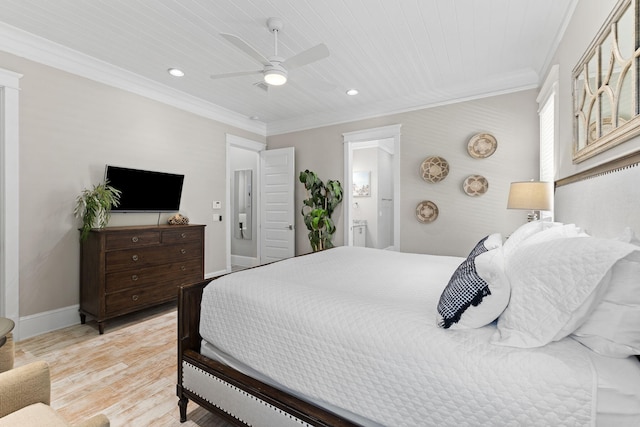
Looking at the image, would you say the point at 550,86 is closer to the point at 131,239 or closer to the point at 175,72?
the point at 175,72

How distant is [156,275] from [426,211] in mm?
3437

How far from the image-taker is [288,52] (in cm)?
290

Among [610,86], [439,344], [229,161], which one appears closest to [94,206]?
[229,161]

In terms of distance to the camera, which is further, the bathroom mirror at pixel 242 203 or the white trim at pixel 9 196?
the bathroom mirror at pixel 242 203

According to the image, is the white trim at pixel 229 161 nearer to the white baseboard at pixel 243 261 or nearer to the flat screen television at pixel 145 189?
the white baseboard at pixel 243 261

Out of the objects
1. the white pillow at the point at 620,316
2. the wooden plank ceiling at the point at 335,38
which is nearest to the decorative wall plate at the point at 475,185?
the wooden plank ceiling at the point at 335,38

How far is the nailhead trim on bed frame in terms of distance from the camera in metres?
1.31

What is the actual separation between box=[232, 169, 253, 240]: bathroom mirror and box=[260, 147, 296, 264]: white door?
0.92 metres

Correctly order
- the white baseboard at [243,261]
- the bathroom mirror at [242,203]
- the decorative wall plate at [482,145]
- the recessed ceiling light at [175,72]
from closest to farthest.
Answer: the recessed ceiling light at [175,72], the decorative wall plate at [482,145], the white baseboard at [243,261], the bathroom mirror at [242,203]

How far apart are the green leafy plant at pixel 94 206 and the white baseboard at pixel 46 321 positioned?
2.50 feet

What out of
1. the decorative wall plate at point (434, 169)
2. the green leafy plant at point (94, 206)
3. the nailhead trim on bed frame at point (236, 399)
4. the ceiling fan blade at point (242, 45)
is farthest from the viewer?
the decorative wall plate at point (434, 169)

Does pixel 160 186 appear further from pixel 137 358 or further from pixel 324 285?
pixel 324 285

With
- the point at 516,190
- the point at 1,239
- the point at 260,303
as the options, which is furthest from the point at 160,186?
the point at 516,190

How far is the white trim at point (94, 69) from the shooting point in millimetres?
2617
